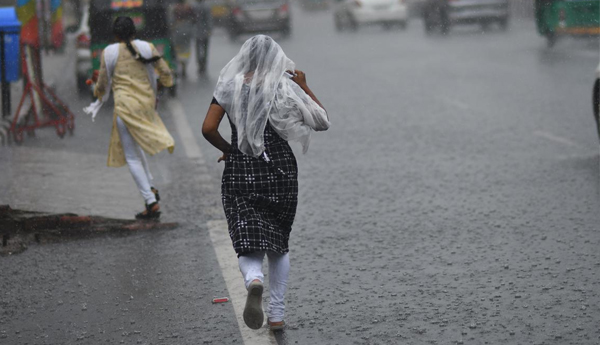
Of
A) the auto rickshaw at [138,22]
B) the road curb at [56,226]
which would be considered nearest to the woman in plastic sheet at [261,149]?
Result: the road curb at [56,226]

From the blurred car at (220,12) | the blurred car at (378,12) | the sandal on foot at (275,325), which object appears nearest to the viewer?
the sandal on foot at (275,325)

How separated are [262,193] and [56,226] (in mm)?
2876

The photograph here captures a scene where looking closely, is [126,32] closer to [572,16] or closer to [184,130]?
[184,130]

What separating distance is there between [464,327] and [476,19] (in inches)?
1040

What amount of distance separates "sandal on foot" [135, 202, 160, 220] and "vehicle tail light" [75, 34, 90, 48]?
11.5 m

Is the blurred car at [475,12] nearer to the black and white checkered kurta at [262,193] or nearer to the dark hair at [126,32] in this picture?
the dark hair at [126,32]

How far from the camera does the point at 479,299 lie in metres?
5.58

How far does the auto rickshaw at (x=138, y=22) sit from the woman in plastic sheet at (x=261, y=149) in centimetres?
1187

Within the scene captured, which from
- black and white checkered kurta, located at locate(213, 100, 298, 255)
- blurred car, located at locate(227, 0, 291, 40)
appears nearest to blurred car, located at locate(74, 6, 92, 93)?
black and white checkered kurta, located at locate(213, 100, 298, 255)

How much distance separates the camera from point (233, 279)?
6.17 meters

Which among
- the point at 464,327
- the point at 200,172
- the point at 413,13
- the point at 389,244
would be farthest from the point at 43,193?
the point at 413,13

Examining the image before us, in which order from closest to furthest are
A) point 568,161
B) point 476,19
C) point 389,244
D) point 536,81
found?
point 389,244, point 568,161, point 536,81, point 476,19

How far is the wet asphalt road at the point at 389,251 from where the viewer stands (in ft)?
17.2

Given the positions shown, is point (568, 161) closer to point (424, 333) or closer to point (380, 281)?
point (380, 281)
